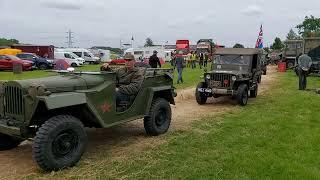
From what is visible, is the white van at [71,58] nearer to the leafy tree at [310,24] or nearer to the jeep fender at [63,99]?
the jeep fender at [63,99]

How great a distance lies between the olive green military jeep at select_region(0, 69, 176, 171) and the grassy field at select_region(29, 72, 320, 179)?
322 mm

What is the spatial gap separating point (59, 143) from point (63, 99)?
0.60 meters

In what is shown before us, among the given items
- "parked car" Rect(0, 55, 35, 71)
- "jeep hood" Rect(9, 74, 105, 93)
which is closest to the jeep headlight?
"jeep hood" Rect(9, 74, 105, 93)

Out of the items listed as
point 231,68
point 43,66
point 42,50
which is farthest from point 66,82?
point 42,50

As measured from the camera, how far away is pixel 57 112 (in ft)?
20.7

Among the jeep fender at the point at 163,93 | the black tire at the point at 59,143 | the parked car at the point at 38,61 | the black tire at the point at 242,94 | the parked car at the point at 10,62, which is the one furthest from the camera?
the parked car at the point at 38,61

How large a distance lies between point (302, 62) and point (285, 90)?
1.25 meters

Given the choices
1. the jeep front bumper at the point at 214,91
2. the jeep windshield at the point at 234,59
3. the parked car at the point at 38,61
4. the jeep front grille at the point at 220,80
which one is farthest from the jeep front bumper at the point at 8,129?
the parked car at the point at 38,61

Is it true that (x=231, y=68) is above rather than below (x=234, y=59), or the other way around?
below

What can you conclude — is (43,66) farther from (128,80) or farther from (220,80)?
(128,80)

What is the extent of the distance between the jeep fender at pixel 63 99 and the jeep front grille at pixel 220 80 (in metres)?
7.39

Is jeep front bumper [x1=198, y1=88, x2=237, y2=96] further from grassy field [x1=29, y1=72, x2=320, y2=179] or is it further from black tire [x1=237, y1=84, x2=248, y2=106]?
grassy field [x1=29, y1=72, x2=320, y2=179]

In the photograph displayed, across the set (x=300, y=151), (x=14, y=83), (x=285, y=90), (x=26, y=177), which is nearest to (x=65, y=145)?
(x=26, y=177)

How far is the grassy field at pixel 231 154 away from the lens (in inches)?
234
